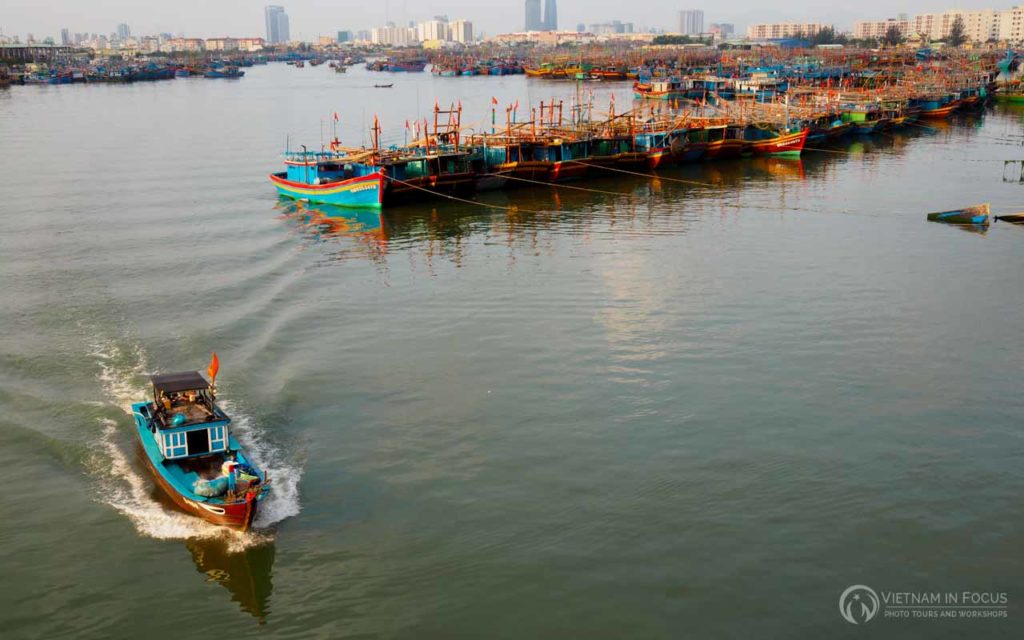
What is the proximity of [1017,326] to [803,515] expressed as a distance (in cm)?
1472

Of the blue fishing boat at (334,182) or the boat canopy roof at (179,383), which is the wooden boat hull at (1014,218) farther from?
the boat canopy roof at (179,383)

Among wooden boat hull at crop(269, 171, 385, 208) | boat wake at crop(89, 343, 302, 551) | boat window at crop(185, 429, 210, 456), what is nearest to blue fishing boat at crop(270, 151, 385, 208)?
wooden boat hull at crop(269, 171, 385, 208)

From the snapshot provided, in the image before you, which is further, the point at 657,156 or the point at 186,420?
the point at 657,156

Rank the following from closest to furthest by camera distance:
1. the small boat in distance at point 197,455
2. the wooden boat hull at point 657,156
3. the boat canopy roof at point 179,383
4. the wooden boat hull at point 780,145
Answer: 1. the small boat in distance at point 197,455
2. the boat canopy roof at point 179,383
3. the wooden boat hull at point 657,156
4. the wooden boat hull at point 780,145

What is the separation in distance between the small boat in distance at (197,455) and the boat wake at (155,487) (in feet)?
0.79

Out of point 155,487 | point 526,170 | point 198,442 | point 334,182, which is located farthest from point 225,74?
point 198,442

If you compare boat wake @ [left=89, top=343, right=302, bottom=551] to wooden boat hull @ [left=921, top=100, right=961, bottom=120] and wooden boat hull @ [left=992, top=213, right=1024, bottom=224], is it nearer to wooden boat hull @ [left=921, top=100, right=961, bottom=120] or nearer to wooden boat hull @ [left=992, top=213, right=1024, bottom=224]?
wooden boat hull @ [left=992, top=213, right=1024, bottom=224]

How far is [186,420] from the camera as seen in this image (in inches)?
714

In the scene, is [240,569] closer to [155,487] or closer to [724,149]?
[155,487]

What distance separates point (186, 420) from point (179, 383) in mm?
1241

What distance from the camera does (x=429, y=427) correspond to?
2100cm

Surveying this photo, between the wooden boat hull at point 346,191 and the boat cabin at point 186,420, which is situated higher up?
the wooden boat hull at point 346,191

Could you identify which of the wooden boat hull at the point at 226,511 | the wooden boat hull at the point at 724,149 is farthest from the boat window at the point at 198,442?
the wooden boat hull at the point at 724,149

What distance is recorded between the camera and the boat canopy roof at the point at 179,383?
61.5 feet
